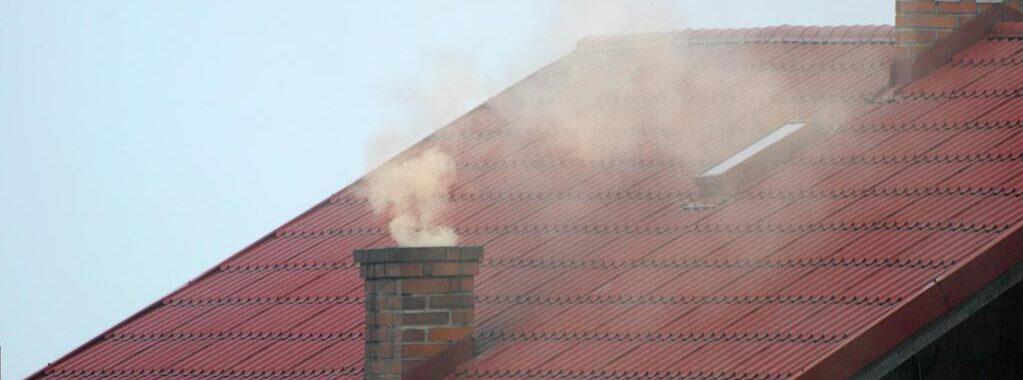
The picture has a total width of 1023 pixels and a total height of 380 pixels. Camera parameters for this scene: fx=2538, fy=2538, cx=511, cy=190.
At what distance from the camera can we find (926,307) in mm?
15031

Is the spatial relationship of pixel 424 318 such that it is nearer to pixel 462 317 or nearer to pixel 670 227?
pixel 462 317

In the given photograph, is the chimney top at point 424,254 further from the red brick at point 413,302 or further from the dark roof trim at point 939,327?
the dark roof trim at point 939,327

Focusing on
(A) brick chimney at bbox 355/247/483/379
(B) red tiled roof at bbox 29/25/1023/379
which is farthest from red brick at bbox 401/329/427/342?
(B) red tiled roof at bbox 29/25/1023/379

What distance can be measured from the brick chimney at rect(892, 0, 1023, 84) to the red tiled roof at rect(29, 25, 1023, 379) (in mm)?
151

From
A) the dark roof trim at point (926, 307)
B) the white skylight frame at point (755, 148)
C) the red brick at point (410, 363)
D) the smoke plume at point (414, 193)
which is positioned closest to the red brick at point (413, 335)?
the red brick at point (410, 363)

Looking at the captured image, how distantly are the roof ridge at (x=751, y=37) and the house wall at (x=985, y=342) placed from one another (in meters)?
4.54

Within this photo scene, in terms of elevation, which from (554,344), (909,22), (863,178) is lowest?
(554,344)

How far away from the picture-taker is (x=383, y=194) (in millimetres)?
20594

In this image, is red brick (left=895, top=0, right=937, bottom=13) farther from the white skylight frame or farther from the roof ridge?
the white skylight frame

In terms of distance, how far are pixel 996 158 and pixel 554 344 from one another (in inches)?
126

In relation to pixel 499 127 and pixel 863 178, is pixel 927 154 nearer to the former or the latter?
pixel 863 178

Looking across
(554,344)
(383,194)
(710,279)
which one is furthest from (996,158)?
(383,194)

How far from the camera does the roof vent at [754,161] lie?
727 inches

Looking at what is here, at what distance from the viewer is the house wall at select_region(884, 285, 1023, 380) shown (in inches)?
640
